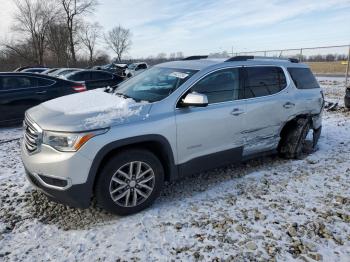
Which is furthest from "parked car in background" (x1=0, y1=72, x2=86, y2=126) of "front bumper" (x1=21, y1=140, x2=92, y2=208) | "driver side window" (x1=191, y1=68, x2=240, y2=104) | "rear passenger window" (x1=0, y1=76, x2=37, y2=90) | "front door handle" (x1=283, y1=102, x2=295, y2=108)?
"front door handle" (x1=283, y1=102, x2=295, y2=108)

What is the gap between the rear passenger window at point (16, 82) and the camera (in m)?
7.04

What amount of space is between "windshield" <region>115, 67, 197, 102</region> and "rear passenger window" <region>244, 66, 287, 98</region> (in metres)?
0.92

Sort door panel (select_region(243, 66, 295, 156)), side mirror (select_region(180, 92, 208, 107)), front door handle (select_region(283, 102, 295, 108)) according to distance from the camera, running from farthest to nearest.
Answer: front door handle (select_region(283, 102, 295, 108))
door panel (select_region(243, 66, 295, 156))
side mirror (select_region(180, 92, 208, 107))

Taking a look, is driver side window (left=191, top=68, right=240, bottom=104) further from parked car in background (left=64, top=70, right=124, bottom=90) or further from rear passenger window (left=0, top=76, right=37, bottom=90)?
parked car in background (left=64, top=70, right=124, bottom=90)

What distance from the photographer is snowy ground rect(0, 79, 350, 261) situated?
8.82 ft

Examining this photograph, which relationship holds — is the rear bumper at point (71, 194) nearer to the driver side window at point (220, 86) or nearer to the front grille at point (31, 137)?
the front grille at point (31, 137)

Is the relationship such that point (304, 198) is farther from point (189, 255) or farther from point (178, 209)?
point (189, 255)

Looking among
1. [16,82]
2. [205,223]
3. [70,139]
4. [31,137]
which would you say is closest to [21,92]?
[16,82]

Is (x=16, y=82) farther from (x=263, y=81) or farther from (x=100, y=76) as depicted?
(x=263, y=81)

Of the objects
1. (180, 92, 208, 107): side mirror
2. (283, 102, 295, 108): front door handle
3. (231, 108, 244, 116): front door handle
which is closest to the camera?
(180, 92, 208, 107): side mirror

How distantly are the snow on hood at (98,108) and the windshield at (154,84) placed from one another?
217mm

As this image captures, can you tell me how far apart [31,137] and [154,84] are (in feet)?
5.40

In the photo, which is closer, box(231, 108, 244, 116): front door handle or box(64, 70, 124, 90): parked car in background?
box(231, 108, 244, 116): front door handle

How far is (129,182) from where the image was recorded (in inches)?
126
